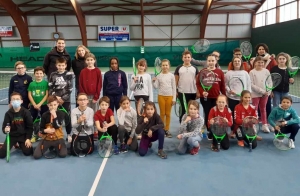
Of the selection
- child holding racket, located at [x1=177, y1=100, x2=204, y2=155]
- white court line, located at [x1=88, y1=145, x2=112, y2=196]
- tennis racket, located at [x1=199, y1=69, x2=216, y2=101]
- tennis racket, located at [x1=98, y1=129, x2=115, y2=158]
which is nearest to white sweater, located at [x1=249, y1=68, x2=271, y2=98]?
tennis racket, located at [x1=199, y1=69, x2=216, y2=101]

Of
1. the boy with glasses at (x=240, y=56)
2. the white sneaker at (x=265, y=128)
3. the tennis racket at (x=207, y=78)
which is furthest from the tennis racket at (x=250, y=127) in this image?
the boy with glasses at (x=240, y=56)

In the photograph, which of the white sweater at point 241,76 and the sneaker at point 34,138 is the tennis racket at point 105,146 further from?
the white sweater at point 241,76

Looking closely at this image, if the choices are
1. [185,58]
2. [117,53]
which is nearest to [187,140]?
[185,58]

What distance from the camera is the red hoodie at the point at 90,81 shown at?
161 inches

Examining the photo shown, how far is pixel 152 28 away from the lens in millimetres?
19125

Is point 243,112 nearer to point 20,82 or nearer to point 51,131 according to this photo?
point 51,131

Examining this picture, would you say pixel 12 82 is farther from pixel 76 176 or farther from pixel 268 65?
pixel 268 65

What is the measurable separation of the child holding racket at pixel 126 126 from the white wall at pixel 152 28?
52.8 feet

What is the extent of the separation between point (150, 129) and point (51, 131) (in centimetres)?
133

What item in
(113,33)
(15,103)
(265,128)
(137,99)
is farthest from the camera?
(113,33)

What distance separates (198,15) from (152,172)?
17.5 metres

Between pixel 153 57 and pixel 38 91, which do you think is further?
pixel 153 57

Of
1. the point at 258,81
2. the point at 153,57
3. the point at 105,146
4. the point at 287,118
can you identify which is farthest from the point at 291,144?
the point at 153,57

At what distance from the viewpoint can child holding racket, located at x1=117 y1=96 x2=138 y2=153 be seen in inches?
146
